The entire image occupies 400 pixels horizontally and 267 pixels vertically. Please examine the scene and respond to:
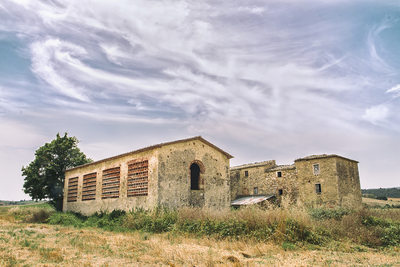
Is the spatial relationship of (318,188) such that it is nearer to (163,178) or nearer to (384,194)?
(163,178)

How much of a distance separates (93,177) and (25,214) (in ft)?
30.9

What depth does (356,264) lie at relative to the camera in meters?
6.66

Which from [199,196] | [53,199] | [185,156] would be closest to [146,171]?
[185,156]

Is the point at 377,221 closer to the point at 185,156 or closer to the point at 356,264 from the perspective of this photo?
the point at 356,264

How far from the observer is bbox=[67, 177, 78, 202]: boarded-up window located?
2395 cm

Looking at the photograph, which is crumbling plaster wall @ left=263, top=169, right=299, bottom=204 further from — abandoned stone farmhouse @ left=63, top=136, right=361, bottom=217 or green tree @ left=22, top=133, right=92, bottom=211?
green tree @ left=22, top=133, right=92, bottom=211

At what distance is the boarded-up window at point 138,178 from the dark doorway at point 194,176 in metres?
3.19

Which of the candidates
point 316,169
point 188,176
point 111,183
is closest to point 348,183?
point 316,169

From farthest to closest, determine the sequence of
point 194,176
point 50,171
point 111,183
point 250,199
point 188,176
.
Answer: point 250,199, point 50,171, point 111,183, point 194,176, point 188,176

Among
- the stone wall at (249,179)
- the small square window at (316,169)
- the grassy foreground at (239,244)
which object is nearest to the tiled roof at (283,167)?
the stone wall at (249,179)

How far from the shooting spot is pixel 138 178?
1689 centimetres

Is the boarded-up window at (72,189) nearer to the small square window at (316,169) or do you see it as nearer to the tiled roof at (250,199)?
the tiled roof at (250,199)

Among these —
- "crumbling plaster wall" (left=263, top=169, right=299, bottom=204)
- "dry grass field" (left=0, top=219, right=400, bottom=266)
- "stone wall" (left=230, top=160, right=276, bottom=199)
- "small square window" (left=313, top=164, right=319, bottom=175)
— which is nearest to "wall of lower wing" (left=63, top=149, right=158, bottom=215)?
"dry grass field" (left=0, top=219, right=400, bottom=266)

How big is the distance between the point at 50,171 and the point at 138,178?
1467cm
